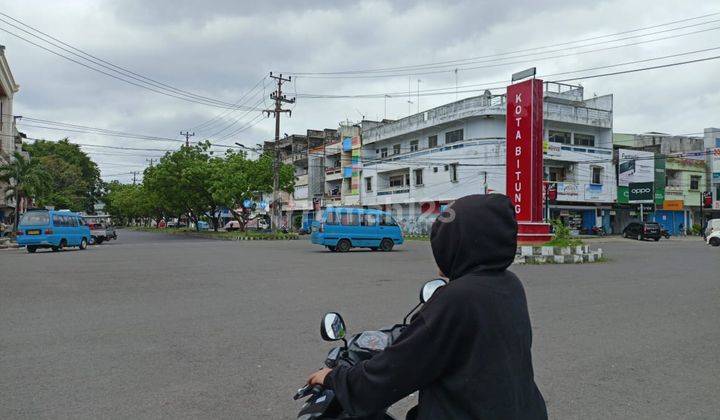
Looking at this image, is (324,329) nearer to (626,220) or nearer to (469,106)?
(469,106)

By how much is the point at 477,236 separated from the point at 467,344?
376 mm

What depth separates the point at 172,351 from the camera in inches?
227

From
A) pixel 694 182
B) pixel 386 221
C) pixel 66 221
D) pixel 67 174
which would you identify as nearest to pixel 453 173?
pixel 386 221

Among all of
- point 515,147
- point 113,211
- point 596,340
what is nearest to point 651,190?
point 515,147

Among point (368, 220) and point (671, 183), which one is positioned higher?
point (671, 183)

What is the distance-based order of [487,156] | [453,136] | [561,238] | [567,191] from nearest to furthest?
[561,238], [487,156], [567,191], [453,136]

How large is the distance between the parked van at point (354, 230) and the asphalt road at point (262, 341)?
37.5 ft

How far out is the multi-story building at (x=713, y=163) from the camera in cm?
4961

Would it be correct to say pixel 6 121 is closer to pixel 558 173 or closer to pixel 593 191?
pixel 558 173

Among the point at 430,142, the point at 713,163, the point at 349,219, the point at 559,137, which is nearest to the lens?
the point at 349,219

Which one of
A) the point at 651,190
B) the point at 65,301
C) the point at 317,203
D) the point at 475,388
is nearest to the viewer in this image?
the point at 475,388

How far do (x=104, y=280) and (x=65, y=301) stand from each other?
311cm

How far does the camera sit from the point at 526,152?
64.4 feet

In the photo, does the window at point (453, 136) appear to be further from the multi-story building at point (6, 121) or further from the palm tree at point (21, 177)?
the multi-story building at point (6, 121)
